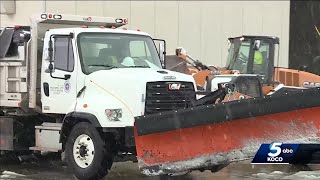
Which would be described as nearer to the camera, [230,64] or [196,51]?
[230,64]

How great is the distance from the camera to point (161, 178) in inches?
377

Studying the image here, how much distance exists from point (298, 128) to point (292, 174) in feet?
7.55

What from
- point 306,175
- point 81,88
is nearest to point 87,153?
point 81,88

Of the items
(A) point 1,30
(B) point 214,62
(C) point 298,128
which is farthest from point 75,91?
(B) point 214,62

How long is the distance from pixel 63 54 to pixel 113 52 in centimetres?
80

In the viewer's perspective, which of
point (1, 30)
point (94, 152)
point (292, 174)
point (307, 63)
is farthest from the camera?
point (307, 63)

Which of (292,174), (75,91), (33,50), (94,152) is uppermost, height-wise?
(33,50)

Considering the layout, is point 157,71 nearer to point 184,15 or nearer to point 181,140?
point 181,140

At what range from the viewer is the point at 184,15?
24234 millimetres

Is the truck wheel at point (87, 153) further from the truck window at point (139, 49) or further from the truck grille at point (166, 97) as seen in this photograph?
the truck window at point (139, 49)

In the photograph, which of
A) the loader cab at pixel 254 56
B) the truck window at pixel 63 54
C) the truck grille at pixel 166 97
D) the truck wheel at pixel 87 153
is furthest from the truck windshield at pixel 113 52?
the loader cab at pixel 254 56

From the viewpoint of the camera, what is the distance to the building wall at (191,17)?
2412 centimetres

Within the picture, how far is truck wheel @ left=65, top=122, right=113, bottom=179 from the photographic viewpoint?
8.59 meters

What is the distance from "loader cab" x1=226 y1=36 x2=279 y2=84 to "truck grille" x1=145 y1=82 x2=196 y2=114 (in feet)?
20.0
